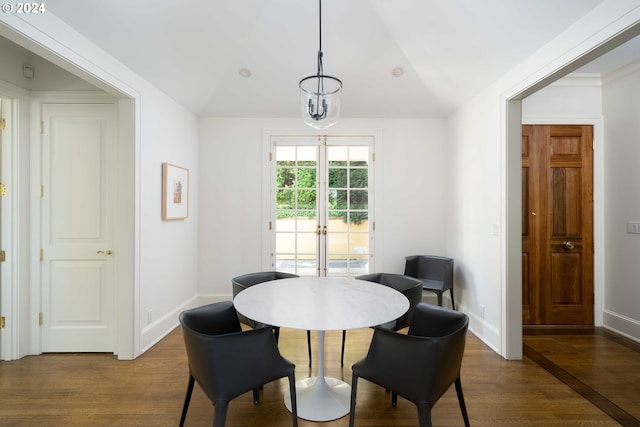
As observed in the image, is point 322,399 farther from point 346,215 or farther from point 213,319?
point 346,215

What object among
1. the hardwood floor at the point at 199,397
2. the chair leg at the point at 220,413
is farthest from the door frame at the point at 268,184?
the chair leg at the point at 220,413

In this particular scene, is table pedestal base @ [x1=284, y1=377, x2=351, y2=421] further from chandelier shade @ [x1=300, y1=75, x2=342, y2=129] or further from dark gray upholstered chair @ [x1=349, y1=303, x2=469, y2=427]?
chandelier shade @ [x1=300, y1=75, x2=342, y2=129]

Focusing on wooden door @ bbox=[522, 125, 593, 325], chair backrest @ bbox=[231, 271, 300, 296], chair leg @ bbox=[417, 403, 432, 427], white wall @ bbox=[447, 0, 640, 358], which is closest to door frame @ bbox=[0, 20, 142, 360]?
chair backrest @ bbox=[231, 271, 300, 296]

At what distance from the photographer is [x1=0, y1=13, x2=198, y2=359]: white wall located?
221 cm

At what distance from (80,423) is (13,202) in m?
1.94

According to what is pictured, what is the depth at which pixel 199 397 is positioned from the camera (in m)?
2.23

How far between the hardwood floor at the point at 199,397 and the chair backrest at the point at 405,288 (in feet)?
1.71

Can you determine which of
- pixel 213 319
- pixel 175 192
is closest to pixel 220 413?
pixel 213 319

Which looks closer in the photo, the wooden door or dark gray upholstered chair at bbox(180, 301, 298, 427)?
dark gray upholstered chair at bbox(180, 301, 298, 427)

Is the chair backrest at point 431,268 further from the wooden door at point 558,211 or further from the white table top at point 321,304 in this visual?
the white table top at point 321,304

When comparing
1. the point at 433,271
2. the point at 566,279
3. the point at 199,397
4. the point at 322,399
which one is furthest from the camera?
the point at 433,271

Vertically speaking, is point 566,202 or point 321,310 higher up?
point 566,202

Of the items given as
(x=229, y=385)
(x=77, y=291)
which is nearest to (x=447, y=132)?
(x=229, y=385)

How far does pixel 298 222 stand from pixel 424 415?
2921 mm
